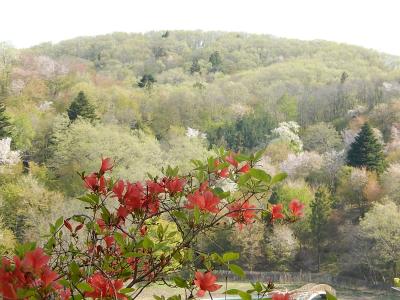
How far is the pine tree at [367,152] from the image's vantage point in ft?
103

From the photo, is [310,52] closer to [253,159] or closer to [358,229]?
[358,229]

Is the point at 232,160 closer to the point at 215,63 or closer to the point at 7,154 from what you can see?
the point at 7,154

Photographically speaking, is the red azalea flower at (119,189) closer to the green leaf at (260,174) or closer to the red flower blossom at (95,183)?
the red flower blossom at (95,183)

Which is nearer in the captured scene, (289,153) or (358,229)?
(358,229)

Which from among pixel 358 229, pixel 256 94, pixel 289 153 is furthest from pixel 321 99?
pixel 358 229

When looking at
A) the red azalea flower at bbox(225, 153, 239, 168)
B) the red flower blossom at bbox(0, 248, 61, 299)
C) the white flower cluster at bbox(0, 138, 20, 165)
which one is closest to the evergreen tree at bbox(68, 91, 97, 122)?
the white flower cluster at bbox(0, 138, 20, 165)

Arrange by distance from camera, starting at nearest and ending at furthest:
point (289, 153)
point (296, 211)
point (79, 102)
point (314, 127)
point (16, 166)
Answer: point (296, 211) → point (16, 166) → point (79, 102) → point (289, 153) → point (314, 127)

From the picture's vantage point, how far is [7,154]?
94.3ft

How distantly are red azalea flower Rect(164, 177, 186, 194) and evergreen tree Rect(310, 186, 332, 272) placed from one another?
25.9m

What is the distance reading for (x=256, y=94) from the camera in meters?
58.8

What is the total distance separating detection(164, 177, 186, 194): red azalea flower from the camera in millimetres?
2229

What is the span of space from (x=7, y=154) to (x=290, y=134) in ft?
76.0

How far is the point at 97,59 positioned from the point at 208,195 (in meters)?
82.5

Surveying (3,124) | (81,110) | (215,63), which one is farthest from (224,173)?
(215,63)
